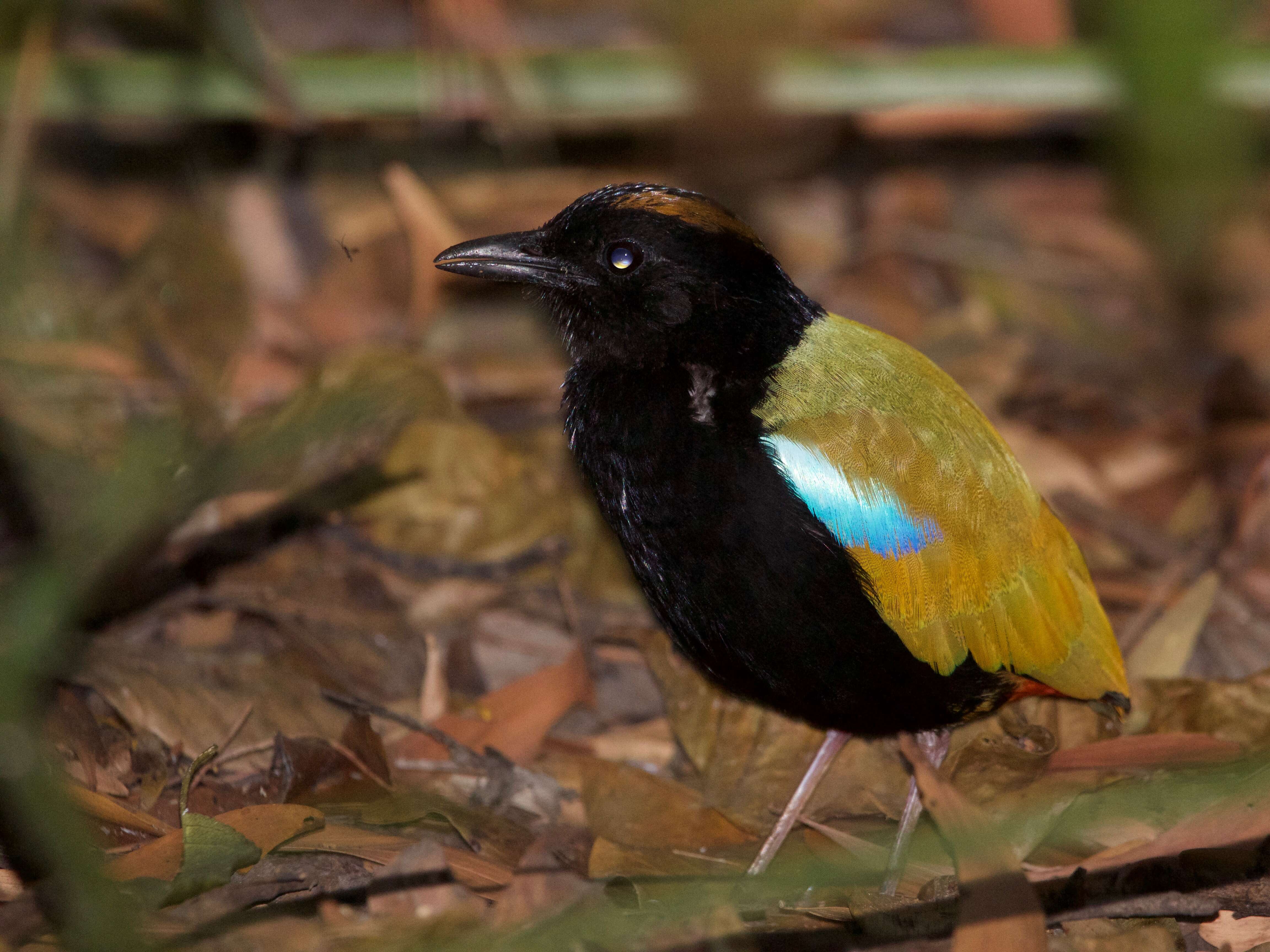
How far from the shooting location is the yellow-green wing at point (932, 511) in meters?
3.41

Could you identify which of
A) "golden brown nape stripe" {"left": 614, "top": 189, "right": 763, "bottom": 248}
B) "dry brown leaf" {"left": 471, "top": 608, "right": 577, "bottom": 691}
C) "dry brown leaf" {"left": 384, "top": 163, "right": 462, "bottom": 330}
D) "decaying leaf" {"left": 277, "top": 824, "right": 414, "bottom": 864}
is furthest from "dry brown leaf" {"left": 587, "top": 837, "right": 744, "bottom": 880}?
"dry brown leaf" {"left": 384, "top": 163, "right": 462, "bottom": 330}

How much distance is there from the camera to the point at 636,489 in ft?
11.7

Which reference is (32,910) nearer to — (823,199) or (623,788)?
(623,788)

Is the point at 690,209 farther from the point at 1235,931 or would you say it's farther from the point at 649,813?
the point at 1235,931

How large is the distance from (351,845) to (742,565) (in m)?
1.24

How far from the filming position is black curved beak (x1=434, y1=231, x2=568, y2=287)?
3.93m

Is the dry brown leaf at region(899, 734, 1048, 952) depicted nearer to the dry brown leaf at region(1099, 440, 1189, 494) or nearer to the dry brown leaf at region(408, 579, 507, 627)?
the dry brown leaf at region(408, 579, 507, 627)

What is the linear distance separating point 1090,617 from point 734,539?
3.95ft

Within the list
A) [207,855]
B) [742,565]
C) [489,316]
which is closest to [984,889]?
[742,565]

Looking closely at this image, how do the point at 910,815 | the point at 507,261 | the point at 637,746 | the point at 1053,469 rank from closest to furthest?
the point at 910,815
the point at 507,261
the point at 637,746
the point at 1053,469

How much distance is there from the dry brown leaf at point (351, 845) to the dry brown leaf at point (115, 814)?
274 mm

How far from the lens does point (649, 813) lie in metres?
3.85

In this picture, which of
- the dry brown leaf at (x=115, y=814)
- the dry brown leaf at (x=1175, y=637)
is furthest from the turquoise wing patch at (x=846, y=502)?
the dry brown leaf at (x=115, y=814)

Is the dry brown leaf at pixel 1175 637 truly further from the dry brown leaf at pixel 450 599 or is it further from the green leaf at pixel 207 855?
the green leaf at pixel 207 855
